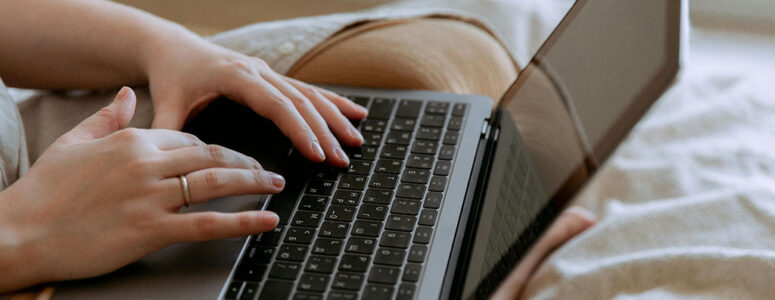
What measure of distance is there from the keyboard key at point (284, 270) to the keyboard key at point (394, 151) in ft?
0.62

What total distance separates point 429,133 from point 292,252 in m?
0.24

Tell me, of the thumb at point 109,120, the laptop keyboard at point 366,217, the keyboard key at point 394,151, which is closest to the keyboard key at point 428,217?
the laptop keyboard at point 366,217

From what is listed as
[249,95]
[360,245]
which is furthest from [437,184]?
[249,95]

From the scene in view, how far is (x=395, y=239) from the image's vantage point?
2.20 ft

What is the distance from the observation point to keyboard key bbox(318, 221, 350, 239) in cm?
68

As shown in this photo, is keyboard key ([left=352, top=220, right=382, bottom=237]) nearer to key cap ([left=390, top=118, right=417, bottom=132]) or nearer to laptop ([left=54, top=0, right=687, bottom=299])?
laptop ([left=54, top=0, right=687, bottom=299])

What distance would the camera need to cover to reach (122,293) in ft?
2.01

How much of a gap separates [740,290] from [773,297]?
26 mm

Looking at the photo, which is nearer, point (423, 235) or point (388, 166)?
→ point (423, 235)

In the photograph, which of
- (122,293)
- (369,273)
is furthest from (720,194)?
(122,293)

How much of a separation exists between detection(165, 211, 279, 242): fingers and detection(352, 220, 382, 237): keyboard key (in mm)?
76

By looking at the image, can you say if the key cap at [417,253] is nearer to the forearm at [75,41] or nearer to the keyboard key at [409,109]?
the keyboard key at [409,109]

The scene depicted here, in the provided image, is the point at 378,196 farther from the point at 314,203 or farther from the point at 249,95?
the point at 249,95

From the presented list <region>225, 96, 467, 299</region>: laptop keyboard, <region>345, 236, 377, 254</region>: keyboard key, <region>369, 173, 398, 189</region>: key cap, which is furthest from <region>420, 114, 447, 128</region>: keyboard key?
<region>345, 236, 377, 254</region>: keyboard key
